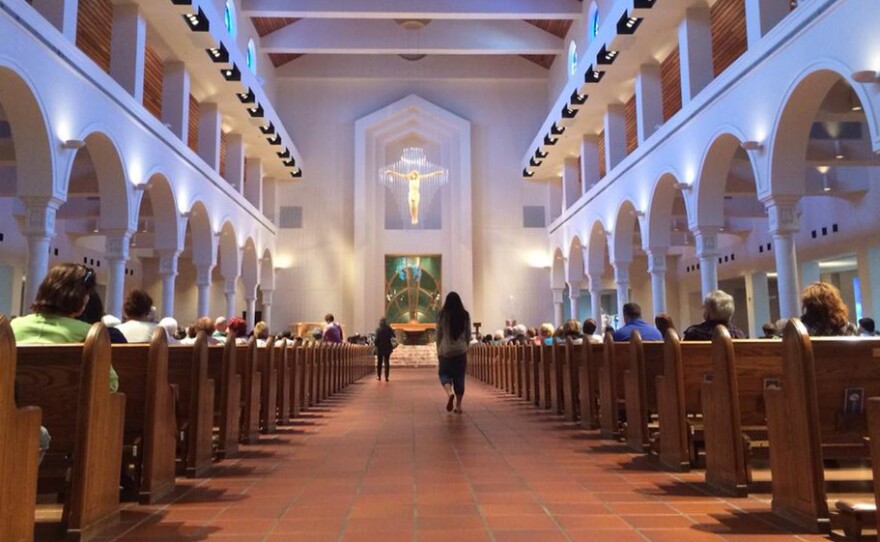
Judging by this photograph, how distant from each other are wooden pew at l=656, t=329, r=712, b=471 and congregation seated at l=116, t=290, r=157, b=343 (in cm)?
322

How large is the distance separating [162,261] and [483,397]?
7.48 metres

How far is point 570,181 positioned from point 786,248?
12196 mm

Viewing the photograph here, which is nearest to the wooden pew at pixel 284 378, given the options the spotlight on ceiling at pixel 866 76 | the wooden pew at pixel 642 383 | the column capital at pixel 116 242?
the wooden pew at pixel 642 383

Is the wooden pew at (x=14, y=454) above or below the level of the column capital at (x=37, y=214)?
below

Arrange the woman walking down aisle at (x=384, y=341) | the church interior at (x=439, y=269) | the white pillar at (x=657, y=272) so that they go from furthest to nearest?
the white pillar at (x=657, y=272) < the woman walking down aisle at (x=384, y=341) < the church interior at (x=439, y=269)

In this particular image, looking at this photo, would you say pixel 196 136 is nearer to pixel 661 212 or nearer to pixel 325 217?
pixel 325 217

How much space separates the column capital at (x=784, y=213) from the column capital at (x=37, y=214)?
9130 millimetres

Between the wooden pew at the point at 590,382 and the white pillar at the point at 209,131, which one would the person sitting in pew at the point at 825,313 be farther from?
the white pillar at the point at 209,131

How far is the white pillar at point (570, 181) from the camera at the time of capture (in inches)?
821

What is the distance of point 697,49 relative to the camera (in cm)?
1162

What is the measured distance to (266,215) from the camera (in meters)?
22.5

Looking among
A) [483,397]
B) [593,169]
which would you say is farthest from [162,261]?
[593,169]

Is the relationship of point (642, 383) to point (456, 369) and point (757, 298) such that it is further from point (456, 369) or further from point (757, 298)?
point (757, 298)

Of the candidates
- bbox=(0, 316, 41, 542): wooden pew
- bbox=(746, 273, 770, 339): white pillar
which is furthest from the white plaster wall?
bbox=(0, 316, 41, 542): wooden pew
